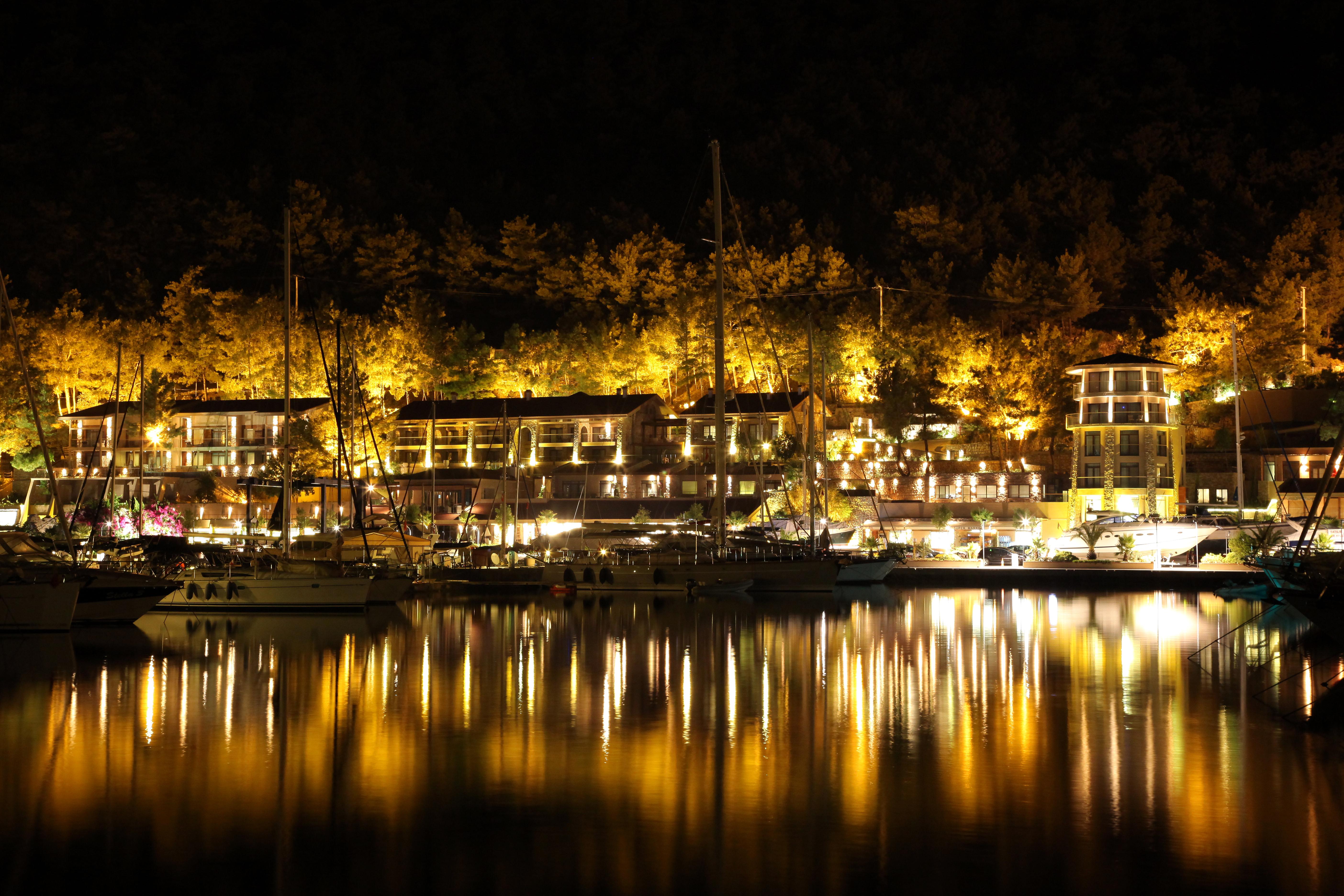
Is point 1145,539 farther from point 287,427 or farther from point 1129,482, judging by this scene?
point 287,427

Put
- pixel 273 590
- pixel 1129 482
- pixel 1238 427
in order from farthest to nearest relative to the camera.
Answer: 1. pixel 1129 482
2. pixel 1238 427
3. pixel 273 590

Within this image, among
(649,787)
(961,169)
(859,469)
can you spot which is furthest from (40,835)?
(961,169)

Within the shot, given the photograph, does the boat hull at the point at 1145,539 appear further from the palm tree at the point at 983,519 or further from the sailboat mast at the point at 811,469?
the sailboat mast at the point at 811,469

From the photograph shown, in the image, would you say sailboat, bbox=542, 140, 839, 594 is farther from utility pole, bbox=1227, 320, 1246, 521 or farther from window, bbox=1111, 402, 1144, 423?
window, bbox=1111, 402, 1144, 423

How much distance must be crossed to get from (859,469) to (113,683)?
5222 cm

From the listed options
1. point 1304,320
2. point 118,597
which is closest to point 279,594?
point 118,597

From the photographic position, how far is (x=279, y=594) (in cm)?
3675

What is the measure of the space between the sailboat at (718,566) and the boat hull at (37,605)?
62.9ft

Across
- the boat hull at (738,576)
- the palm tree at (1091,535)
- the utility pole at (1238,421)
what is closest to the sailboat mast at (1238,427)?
the utility pole at (1238,421)

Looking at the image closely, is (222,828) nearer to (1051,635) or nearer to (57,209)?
(1051,635)

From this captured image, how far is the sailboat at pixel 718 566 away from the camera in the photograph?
43.2 meters

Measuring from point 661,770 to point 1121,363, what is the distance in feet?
179

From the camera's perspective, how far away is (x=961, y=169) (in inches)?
4879

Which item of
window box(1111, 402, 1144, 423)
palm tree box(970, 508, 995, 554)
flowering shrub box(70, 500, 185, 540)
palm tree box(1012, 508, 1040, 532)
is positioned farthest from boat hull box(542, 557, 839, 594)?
window box(1111, 402, 1144, 423)
